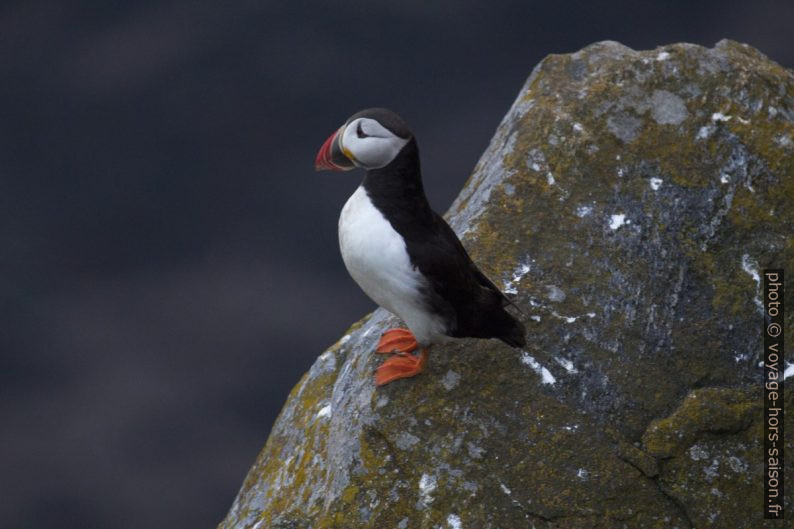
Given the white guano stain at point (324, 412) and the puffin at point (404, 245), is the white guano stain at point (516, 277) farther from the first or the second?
the white guano stain at point (324, 412)

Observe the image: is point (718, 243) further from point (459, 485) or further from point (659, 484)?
point (459, 485)

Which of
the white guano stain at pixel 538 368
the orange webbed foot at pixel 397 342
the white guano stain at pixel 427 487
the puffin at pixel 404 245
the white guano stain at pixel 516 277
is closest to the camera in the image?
the white guano stain at pixel 427 487

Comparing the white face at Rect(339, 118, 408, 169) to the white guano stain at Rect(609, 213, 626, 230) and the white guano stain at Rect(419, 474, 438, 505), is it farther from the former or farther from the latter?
the white guano stain at Rect(419, 474, 438, 505)

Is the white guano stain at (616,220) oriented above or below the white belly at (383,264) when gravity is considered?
below

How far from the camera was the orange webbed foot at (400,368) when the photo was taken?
598 cm

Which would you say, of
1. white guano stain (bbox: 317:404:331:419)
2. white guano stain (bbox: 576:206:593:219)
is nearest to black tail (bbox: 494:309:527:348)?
white guano stain (bbox: 576:206:593:219)

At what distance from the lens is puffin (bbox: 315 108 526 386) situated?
226 inches

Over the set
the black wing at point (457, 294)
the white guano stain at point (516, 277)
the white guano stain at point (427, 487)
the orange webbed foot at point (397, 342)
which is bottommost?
the white guano stain at point (427, 487)

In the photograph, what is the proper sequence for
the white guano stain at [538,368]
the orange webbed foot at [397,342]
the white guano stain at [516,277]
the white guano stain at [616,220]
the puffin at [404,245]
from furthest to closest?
the white guano stain at [616,220]
the white guano stain at [516,277]
the orange webbed foot at [397,342]
the white guano stain at [538,368]
the puffin at [404,245]

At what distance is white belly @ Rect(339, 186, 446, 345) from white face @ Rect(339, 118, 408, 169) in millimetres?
204

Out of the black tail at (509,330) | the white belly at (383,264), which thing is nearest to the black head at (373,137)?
the white belly at (383,264)

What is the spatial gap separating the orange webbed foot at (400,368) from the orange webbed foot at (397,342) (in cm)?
9

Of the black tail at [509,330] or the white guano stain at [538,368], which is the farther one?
the white guano stain at [538,368]

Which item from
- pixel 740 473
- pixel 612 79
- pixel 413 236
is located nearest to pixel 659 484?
pixel 740 473
